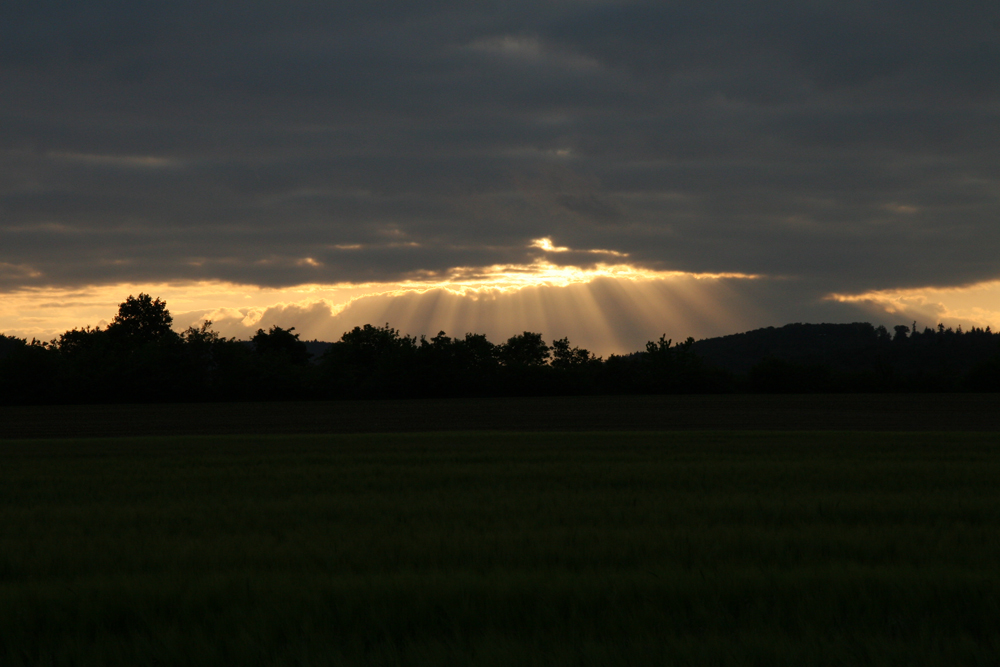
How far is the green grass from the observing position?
425cm

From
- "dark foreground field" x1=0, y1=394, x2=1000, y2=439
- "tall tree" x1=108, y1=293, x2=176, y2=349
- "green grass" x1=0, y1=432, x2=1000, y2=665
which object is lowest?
"dark foreground field" x1=0, y1=394, x2=1000, y2=439

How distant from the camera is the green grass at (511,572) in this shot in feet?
14.0

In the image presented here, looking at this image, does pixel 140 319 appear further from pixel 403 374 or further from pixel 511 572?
pixel 511 572

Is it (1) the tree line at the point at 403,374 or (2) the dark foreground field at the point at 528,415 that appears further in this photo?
(1) the tree line at the point at 403,374

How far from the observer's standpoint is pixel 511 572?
222 inches

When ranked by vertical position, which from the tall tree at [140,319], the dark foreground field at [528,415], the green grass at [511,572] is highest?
the tall tree at [140,319]

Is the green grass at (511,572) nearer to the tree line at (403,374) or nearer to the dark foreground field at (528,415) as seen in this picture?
the dark foreground field at (528,415)

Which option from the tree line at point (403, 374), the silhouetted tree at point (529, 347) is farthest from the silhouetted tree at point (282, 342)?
the silhouetted tree at point (529, 347)

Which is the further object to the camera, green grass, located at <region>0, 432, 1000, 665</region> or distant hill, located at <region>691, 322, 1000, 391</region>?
distant hill, located at <region>691, 322, 1000, 391</region>

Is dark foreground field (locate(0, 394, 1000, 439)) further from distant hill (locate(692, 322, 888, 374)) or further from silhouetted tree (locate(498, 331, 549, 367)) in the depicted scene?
distant hill (locate(692, 322, 888, 374))

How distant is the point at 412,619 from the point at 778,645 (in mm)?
2253

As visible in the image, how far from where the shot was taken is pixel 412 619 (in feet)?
15.7

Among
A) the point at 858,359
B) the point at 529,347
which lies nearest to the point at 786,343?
the point at 858,359

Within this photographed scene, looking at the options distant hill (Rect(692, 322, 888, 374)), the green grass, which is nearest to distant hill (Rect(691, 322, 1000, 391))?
distant hill (Rect(692, 322, 888, 374))
